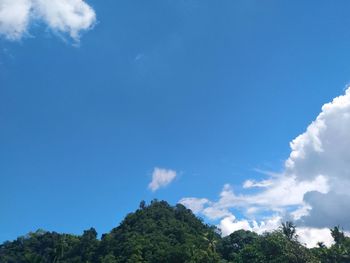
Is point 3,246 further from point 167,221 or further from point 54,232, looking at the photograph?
point 167,221

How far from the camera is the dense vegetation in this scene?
74.2m

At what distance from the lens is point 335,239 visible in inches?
3344

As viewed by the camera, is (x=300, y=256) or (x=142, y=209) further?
(x=142, y=209)

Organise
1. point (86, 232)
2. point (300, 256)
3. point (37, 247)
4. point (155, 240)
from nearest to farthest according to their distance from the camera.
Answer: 1. point (300, 256)
2. point (155, 240)
3. point (86, 232)
4. point (37, 247)

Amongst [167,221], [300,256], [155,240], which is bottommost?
[300,256]

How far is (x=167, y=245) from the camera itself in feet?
342

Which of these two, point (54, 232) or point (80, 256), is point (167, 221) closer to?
point (80, 256)

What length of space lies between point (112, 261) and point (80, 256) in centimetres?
3174

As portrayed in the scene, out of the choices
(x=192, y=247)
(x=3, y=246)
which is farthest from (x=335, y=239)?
(x=3, y=246)

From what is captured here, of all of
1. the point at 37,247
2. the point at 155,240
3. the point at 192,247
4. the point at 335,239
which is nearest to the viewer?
the point at 335,239

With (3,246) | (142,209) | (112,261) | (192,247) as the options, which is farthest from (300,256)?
(3,246)

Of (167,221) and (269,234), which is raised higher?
(167,221)

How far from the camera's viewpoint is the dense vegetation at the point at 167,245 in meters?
74.2

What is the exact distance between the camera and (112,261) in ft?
326
